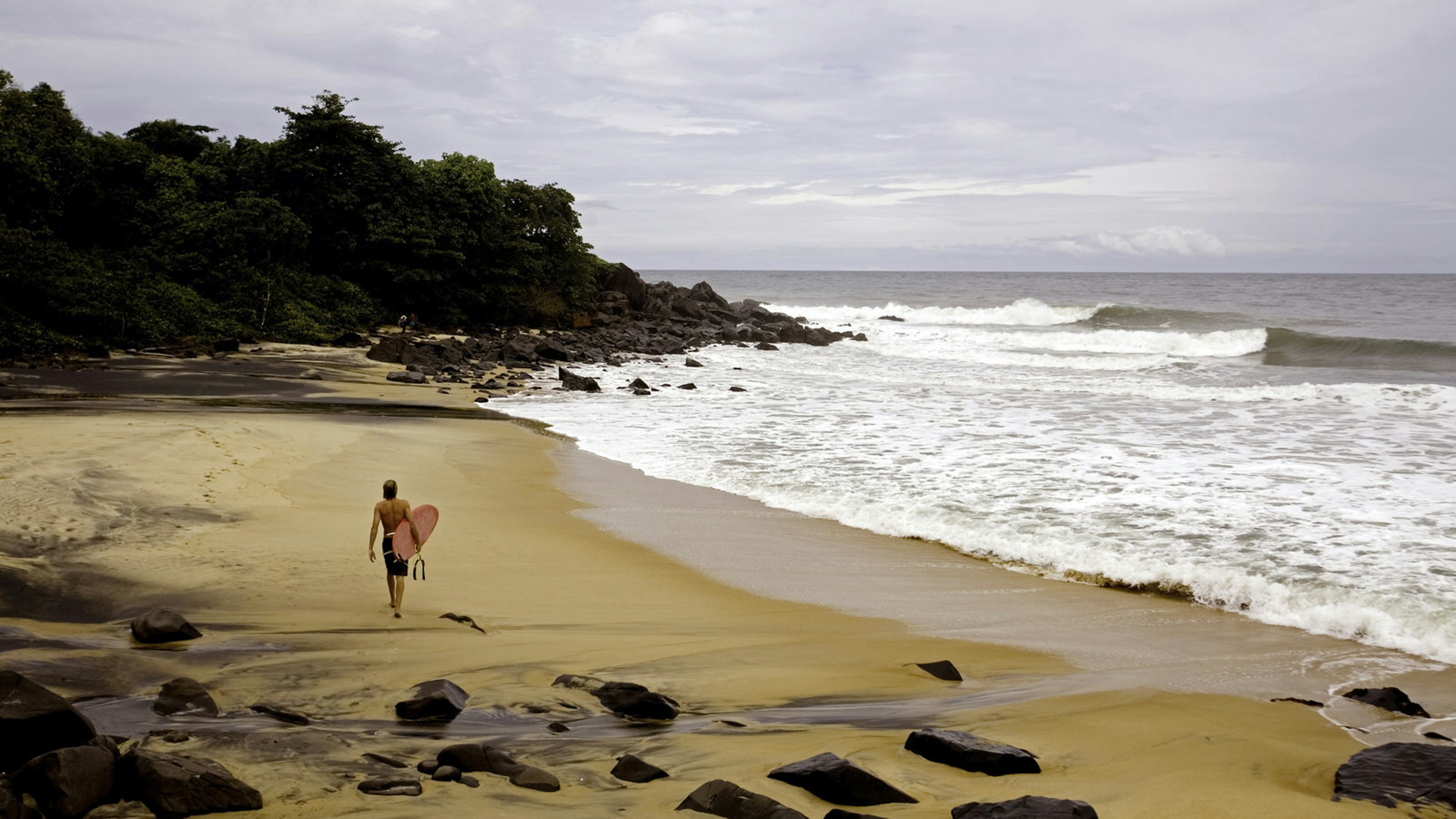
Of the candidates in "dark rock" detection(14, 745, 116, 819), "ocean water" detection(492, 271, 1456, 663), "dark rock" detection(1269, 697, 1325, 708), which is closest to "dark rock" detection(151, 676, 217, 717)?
"dark rock" detection(14, 745, 116, 819)

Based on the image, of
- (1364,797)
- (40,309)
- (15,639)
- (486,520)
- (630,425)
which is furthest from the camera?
(40,309)

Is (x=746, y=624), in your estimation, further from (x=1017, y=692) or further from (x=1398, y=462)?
(x=1398, y=462)

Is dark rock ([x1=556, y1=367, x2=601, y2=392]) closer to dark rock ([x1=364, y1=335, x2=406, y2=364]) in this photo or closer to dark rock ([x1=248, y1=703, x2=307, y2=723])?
dark rock ([x1=364, y1=335, x2=406, y2=364])

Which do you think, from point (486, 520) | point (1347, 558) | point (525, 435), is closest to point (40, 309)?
point (525, 435)

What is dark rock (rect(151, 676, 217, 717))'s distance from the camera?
4770mm

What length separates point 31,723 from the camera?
386 centimetres

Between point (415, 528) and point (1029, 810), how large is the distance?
5.10m

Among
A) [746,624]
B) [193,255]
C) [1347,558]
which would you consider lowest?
[746,624]

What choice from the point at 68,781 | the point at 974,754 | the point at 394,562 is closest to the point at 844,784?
the point at 974,754

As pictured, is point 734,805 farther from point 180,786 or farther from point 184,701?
point 184,701

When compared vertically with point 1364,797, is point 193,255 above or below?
above

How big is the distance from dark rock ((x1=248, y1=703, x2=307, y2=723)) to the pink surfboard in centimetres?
214

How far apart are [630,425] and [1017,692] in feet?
42.0

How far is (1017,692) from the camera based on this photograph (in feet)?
19.6
